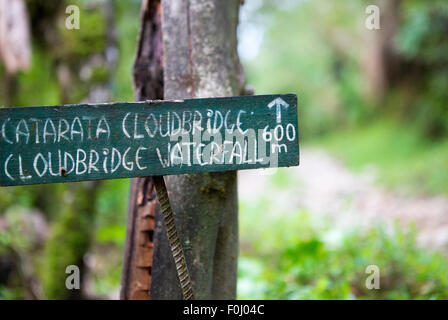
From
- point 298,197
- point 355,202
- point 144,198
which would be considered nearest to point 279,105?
point 144,198

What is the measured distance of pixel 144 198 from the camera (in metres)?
2.49

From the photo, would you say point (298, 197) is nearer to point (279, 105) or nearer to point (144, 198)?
point (144, 198)

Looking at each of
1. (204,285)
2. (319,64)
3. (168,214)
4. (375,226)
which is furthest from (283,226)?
(319,64)

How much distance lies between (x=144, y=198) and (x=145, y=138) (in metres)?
0.75

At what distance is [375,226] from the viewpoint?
17.6 feet

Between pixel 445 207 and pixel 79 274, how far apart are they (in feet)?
15.2

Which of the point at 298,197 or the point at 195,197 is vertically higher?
the point at 298,197

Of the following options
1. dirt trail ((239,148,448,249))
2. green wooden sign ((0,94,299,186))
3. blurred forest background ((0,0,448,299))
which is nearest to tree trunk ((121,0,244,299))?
green wooden sign ((0,94,299,186))

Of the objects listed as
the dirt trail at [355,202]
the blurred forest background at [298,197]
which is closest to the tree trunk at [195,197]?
the blurred forest background at [298,197]

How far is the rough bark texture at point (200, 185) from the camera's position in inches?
86.3

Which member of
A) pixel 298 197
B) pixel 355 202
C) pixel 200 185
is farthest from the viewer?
pixel 298 197

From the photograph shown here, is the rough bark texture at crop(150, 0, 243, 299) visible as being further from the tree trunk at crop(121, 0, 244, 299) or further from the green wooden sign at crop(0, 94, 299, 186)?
the green wooden sign at crop(0, 94, 299, 186)

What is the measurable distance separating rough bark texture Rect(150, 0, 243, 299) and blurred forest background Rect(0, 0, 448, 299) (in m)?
0.74

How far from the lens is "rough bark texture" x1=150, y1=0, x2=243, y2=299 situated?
2.19 m
